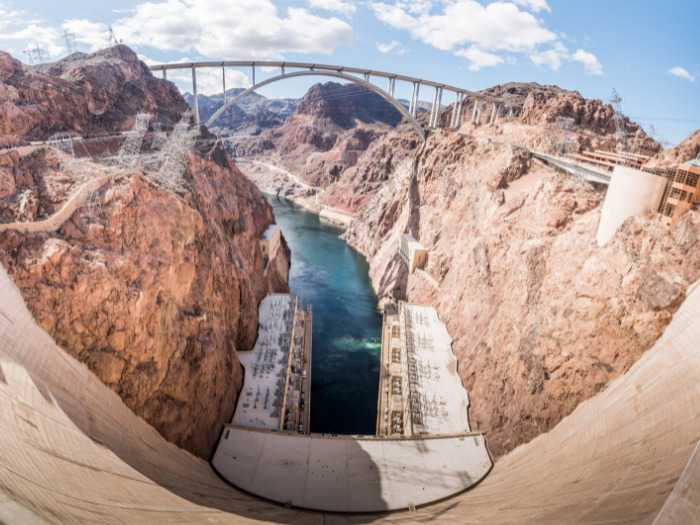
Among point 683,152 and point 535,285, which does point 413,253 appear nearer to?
point 535,285

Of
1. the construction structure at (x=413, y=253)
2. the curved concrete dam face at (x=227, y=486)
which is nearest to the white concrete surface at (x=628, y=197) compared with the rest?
the curved concrete dam face at (x=227, y=486)

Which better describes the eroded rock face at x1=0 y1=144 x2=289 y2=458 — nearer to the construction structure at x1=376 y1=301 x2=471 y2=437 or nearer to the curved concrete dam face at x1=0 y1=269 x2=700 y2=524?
the curved concrete dam face at x1=0 y1=269 x2=700 y2=524

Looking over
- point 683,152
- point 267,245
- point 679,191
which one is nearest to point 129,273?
point 267,245

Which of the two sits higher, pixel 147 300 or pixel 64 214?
pixel 64 214

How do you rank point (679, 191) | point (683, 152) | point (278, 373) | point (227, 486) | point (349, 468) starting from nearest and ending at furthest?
point (227, 486) → point (679, 191) → point (349, 468) → point (683, 152) → point (278, 373)

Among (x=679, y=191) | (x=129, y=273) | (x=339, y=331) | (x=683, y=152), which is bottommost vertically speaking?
(x=339, y=331)

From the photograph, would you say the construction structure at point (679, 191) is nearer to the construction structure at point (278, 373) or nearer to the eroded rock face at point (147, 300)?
the construction structure at point (278, 373)
